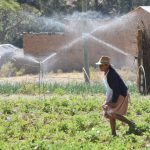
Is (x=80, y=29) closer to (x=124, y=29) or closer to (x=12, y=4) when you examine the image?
(x=124, y=29)

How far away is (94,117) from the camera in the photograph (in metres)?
11.3

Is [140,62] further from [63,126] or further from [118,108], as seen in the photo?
[118,108]

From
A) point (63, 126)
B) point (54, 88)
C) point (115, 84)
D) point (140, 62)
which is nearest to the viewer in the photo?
point (115, 84)

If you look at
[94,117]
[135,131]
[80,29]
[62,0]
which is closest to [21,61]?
[80,29]

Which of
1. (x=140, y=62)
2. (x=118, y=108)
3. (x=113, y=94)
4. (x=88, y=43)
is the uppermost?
(x=113, y=94)

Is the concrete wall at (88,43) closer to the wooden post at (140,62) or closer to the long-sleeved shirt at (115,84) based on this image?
the wooden post at (140,62)

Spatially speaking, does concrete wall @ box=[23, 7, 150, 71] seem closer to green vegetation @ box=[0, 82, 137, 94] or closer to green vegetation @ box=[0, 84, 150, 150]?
green vegetation @ box=[0, 82, 137, 94]

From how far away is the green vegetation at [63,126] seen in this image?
833 centimetres

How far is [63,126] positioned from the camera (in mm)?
10141

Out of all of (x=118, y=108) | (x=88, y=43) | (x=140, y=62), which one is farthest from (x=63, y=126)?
(x=88, y=43)

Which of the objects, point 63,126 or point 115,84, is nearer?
point 115,84

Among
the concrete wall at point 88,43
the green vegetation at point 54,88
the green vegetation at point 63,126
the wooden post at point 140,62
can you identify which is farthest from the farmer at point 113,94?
the concrete wall at point 88,43

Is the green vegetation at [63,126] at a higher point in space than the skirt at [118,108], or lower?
lower

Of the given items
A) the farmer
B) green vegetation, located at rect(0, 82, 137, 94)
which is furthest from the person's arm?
green vegetation, located at rect(0, 82, 137, 94)
